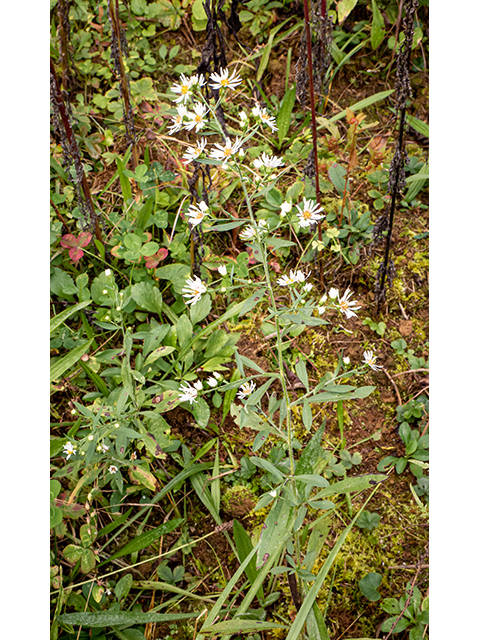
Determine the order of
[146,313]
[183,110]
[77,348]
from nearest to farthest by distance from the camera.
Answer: [183,110] < [77,348] < [146,313]

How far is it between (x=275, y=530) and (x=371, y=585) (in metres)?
0.59

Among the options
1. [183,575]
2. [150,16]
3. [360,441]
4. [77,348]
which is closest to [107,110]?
[150,16]

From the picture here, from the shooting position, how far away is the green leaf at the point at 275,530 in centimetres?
112

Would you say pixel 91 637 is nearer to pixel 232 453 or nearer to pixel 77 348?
pixel 232 453

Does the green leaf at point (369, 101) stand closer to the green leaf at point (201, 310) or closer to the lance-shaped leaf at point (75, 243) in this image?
the green leaf at point (201, 310)

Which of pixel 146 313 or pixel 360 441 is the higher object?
pixel 146 313

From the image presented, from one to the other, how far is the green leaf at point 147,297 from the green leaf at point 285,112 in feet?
3.18

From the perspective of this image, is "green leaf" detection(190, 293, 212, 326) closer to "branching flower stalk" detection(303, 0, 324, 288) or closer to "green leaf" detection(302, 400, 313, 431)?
"branching flower stalk" detection(303, 0, 324, 288)

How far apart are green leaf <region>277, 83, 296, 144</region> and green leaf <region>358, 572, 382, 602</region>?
5.99 feet

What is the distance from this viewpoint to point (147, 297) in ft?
6.21

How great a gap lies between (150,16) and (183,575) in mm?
2681

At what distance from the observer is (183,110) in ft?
3.84

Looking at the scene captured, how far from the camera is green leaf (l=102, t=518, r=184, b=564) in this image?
152 centimetres

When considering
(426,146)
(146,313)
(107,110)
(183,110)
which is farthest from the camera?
(107,110)
